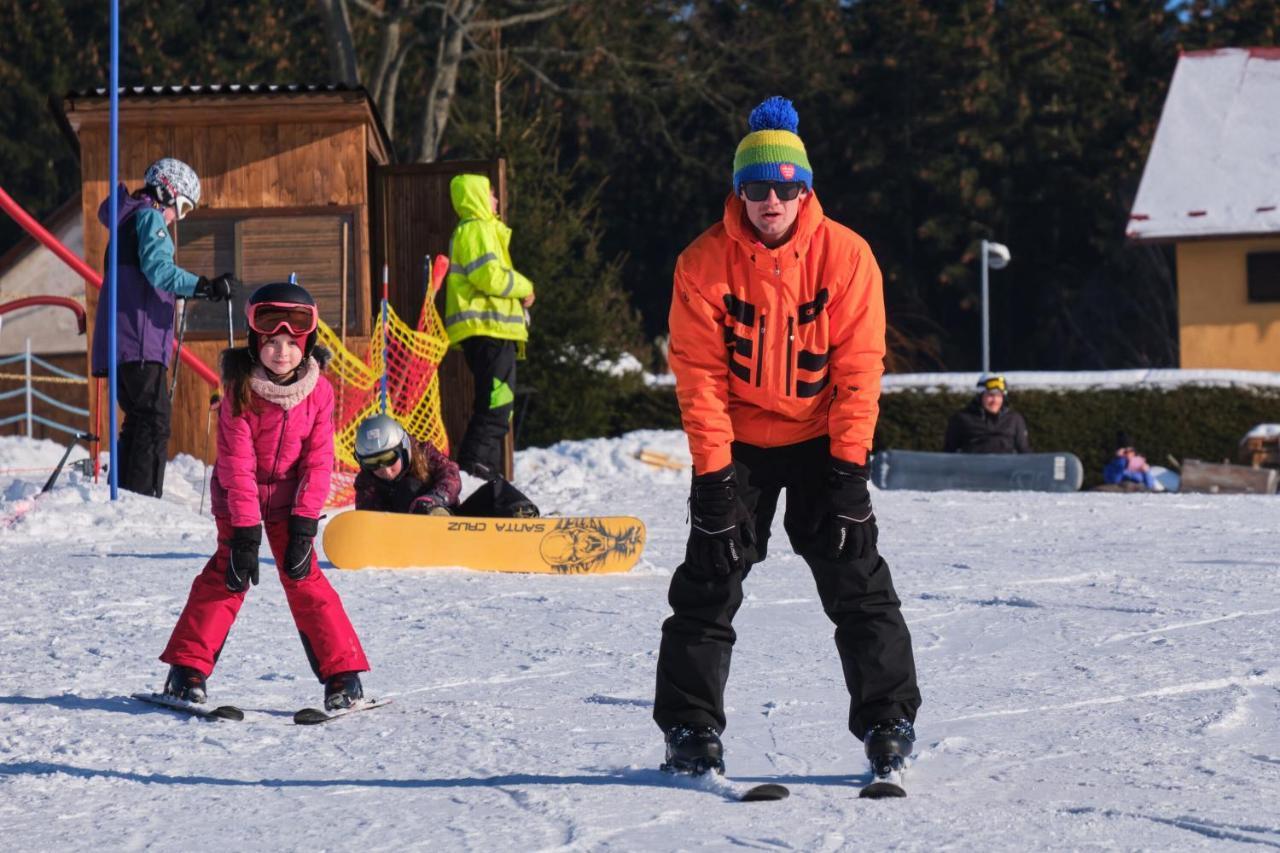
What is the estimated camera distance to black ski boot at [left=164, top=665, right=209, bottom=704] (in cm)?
495

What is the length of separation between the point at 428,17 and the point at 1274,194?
12.7m

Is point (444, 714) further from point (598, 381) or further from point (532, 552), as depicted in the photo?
point (598, 381)

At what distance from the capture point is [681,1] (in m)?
33.2

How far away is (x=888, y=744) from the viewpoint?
13.1ft

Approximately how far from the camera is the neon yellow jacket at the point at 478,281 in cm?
1125

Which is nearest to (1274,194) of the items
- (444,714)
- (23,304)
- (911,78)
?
(911,78)

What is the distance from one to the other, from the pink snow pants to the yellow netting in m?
6.33

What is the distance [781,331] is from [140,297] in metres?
5.96

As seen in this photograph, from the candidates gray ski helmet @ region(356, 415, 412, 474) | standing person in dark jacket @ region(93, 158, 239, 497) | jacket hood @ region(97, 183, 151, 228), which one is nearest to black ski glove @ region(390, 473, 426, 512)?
gray ski helmet @ region(356, 415, 412, 474)

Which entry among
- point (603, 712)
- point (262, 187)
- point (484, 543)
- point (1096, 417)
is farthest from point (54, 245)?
point (1096, 417)

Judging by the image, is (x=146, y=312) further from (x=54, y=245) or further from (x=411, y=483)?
(x=411, y=483)

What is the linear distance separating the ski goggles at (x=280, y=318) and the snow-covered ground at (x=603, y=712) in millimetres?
1052

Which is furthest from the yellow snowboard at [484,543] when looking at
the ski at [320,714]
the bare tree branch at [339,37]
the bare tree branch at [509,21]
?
the bare tree branch at [509,21]

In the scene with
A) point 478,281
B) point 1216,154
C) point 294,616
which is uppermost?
point 1216,154
